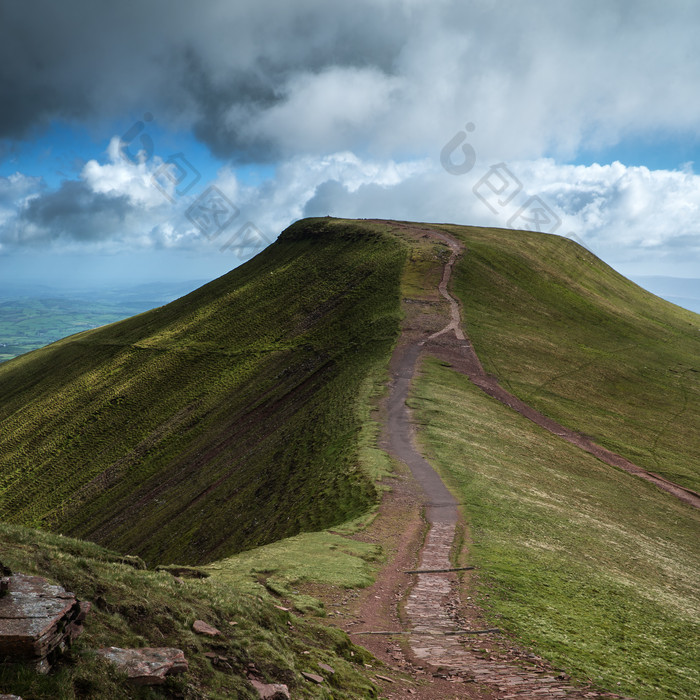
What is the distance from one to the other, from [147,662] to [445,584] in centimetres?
1461

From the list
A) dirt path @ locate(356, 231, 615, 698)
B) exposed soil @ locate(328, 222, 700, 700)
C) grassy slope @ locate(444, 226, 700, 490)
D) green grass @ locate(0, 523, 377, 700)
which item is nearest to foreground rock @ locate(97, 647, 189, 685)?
green grass @ locate(0, 523, 377, 700)

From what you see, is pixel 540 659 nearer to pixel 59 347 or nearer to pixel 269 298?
pixel 269 298

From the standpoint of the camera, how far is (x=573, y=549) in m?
28.3

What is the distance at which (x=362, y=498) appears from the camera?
33.0 metres

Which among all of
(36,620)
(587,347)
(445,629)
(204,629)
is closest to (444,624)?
(445,629)

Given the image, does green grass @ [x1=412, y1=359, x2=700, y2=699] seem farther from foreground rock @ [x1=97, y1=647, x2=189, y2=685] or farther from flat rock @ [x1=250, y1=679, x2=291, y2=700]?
foreground rock @ [x1=97, y1=647, x2=189, y2=685]

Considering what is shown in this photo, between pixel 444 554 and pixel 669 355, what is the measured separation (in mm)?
82365

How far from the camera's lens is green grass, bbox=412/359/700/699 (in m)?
18.3

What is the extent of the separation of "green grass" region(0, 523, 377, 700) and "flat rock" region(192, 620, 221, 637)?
0.15 metres

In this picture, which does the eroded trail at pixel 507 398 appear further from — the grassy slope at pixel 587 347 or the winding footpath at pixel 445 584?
the grassy slope at pixel 587 347

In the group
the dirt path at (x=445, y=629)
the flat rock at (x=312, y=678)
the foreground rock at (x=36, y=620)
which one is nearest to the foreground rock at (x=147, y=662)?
the foreground rock at (x=36, y=620)

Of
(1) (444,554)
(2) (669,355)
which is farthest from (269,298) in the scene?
(1) (444,554)

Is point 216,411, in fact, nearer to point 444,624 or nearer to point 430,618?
point 430,618

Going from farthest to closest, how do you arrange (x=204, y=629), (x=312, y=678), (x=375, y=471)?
(x=375, y=471) → (x=312, y=678) → (x=204, y=629)
